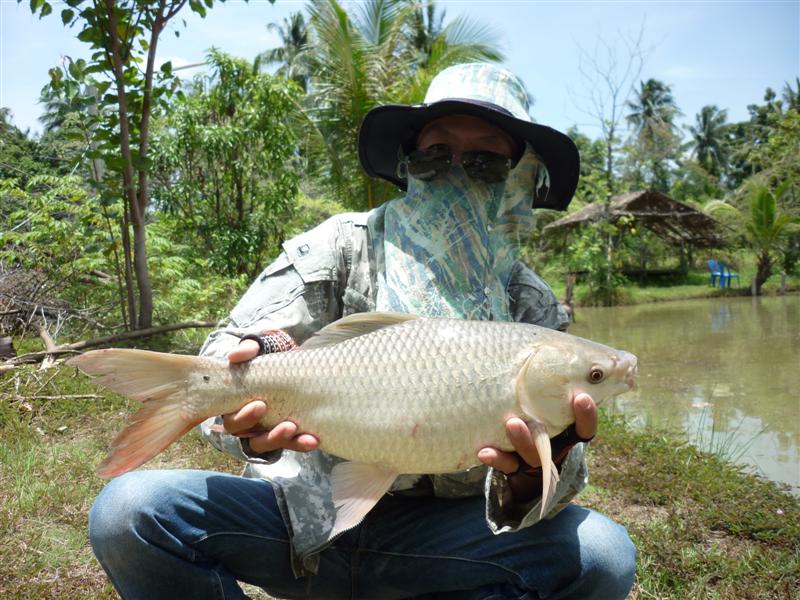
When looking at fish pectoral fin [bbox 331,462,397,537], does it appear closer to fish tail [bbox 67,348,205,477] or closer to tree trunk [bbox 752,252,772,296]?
fish tail [bbox 67,348,205,477]

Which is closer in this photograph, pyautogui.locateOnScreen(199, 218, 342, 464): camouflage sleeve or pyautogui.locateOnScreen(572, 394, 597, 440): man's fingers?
pyautogui.locateOnScreen(572, 394, 597, 440): man's fingers

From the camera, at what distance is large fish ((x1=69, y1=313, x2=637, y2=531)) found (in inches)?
61.8

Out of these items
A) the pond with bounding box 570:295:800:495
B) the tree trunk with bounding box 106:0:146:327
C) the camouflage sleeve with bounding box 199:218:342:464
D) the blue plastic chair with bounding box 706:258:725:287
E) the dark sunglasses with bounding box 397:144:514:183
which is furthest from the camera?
the blue plastic chair with bounding box 706:258:725:287

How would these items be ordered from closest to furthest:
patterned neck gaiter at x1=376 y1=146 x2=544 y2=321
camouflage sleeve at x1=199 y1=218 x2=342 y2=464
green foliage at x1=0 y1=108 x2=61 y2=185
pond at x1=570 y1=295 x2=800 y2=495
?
camouflage sleeve at x1=199 y1=218 x2=342 y2=464 < patterned neck gaiter at x1=376 y1=146 x2=544 y2=321 < pond at x1=570 y1=295 x2=800 y2=495 < green foliage at x1=0 y1=108 x2=61 y2=185

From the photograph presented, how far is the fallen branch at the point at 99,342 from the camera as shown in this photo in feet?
16.7

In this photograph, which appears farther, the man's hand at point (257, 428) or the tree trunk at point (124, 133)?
the tree trunk at point (124, 133)

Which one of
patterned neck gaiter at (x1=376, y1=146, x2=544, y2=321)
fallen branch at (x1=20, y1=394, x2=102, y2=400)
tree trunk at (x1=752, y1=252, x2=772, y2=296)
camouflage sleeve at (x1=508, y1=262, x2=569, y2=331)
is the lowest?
tree trunk at (x1=752, y1=252, x2=772, y2=296)

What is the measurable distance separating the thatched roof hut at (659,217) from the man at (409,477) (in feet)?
63.1

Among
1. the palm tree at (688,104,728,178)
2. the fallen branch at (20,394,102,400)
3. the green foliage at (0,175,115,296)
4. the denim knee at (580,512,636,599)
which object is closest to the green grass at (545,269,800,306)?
the green foliage at (0,175,115,296)

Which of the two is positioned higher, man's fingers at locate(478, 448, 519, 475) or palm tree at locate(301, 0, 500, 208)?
palm tree at locate(301, 0, 500, 208)

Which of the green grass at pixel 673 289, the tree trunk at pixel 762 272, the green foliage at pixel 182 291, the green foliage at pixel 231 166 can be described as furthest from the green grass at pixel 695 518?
the tree trunk at pixel 762 272

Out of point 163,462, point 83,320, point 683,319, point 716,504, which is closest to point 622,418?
point 716,504

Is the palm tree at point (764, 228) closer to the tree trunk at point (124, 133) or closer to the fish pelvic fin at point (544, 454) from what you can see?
the tree trunk at point (124, 133)

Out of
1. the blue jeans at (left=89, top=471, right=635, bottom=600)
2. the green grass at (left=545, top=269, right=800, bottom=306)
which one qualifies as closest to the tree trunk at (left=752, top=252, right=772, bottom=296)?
the green grass at (left=545, top=269, right=800, bottom=306)
